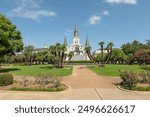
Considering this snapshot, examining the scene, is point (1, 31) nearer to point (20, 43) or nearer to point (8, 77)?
point (20, 43)

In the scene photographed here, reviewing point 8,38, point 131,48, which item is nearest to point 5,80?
point 8,38

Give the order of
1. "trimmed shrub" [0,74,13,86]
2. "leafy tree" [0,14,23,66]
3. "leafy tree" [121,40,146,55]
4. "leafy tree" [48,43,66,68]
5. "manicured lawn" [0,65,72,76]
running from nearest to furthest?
"trimmed shrub" [0,74,13,86] < "manicured lawn" [0,65,72,76] < "leafy tree" [0,14,23,66] < "leafy tree" [48,43,66,68] < "leafy tree" [121,40,146,55]

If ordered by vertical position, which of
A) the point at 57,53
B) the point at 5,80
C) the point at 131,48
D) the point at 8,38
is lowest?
the point at 5,80

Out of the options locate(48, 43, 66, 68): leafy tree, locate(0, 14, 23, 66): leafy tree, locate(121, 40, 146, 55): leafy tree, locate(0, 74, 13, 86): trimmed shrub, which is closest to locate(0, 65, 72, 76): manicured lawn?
→ locate(0, 14, 23, 66): leafy tree

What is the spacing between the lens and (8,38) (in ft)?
126

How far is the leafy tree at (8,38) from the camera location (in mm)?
35841

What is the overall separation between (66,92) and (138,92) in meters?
5.10

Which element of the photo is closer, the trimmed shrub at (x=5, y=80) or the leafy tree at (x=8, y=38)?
the trimmed shrub at (x=5, y=80)

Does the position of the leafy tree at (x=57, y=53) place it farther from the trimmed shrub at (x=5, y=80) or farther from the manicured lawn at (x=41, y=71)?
the trimmed shrub at (x=5, y=80)

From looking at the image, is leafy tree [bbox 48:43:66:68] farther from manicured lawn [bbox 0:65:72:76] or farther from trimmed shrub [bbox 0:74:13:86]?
trimmed shrub [bbox 0:74:13:86]

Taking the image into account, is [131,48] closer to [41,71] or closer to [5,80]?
[41,71]

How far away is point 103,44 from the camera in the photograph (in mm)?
52906

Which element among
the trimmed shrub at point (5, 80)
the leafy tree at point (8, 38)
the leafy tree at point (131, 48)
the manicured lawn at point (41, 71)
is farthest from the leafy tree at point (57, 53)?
the leafy tree at point (131, 48)

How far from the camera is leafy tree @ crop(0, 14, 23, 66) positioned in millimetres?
35841
